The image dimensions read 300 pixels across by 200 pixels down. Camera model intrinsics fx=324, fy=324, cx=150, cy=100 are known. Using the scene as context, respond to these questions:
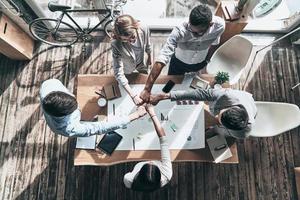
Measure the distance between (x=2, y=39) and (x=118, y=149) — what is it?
6.31 ft

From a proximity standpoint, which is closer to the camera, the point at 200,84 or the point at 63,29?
the point at 200,84

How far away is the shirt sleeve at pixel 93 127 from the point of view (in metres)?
2.78

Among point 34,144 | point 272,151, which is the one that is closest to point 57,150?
Result: point 34,144

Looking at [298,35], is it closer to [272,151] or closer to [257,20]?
[257,20]

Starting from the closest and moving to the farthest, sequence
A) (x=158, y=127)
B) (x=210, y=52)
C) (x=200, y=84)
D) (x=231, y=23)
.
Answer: (x=158, y=127) → (x=200, y=84) → (x=231, y=23) → (x=210, y=52)

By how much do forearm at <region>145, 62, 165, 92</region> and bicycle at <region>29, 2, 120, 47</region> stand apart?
3.73 feet

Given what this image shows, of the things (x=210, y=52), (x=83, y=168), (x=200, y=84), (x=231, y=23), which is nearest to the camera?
(x=200, y=84)

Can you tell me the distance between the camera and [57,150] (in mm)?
3949

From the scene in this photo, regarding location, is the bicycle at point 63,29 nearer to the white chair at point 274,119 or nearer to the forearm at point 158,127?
the forearm at point 158,127

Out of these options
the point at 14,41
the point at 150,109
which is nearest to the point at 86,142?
the point at 150,109

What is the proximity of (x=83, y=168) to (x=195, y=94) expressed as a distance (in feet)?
5.70

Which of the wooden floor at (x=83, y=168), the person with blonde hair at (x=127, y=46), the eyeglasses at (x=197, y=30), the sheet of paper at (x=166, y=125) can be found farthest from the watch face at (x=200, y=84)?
the wooden floor at (x=83, y=168)

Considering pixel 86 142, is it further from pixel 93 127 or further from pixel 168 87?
pixel 168 87

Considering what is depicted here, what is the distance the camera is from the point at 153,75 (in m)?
3.03
